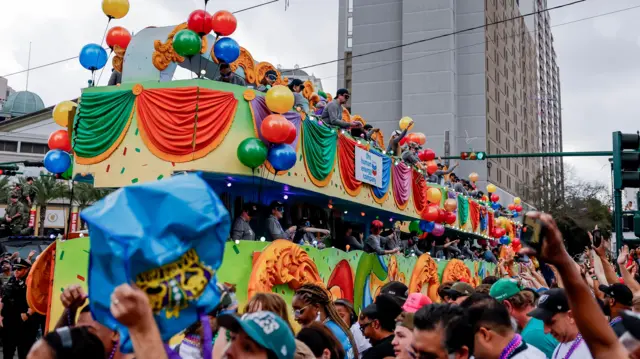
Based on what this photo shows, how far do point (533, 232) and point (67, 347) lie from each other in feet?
6.29

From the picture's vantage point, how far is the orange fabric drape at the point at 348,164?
13820 mm

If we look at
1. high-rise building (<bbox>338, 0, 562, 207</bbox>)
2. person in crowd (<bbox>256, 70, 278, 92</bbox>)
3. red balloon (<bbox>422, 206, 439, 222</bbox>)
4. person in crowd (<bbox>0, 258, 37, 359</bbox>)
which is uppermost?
high-rise building (<bbox>338, 0, 562, 207</bbox>)

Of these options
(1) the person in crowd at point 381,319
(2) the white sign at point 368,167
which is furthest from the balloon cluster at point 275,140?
(1) the person in crowd at point 381,319

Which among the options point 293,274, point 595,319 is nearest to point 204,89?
point 293,274

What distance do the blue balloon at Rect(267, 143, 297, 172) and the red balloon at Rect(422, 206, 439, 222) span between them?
963cm

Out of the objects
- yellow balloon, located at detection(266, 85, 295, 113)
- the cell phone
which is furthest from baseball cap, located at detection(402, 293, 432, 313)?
yellow balloon, located at detection(266, 85, 295, 113)

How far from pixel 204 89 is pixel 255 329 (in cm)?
772

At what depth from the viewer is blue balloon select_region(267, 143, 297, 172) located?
35.0 feet

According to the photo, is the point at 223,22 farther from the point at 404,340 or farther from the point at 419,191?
the point at 419,191

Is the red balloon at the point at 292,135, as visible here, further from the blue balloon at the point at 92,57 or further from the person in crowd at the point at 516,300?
the person in crowd at the point at 516,300

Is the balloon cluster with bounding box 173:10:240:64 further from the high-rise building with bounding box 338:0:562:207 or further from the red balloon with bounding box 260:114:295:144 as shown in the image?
the high-rise building with bounding box 338:0:562:207

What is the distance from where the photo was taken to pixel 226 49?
10.5 metres

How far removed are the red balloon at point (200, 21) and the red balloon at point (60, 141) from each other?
2921 mm

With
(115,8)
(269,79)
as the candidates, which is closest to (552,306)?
(269,79)
